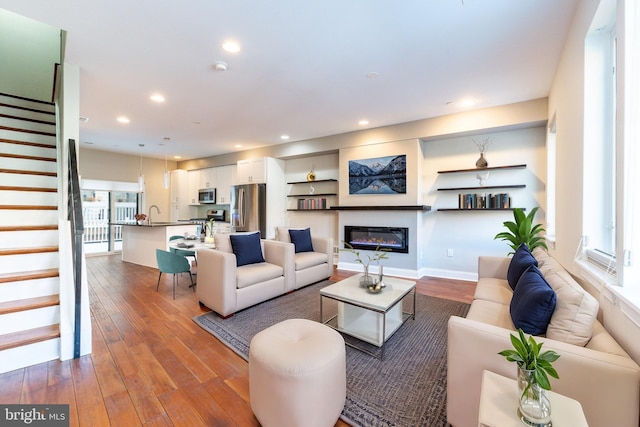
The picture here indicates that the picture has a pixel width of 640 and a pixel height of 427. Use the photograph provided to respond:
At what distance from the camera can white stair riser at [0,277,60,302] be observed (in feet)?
7.18

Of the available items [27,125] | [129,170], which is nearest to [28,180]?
[27,125]

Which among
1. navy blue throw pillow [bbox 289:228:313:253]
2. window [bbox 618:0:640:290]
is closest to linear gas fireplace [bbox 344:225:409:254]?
navy blue throw pillow [bbox 289:228:313:253]

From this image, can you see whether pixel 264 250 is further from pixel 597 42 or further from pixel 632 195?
pixel 597 42

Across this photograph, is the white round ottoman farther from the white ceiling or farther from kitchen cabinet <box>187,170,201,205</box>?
kitchen cabinet <box>187,170,201,205</box>

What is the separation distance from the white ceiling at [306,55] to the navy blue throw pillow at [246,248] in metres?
1.88

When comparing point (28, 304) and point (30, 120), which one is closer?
point (28, 304)

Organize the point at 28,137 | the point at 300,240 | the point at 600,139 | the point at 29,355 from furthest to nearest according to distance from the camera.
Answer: the point at 300,240 < the point at 28,137 < the point at 29,355 < the point at 600,139

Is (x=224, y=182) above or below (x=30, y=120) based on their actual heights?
below

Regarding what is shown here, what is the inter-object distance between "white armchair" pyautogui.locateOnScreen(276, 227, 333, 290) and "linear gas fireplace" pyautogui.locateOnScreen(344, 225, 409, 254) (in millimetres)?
921

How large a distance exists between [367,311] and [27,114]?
512cm

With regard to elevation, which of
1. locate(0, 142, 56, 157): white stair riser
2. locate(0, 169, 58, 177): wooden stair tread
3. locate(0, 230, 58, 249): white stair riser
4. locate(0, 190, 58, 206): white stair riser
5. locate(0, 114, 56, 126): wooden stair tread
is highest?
locate(0, 114, 56, 126): wooden stair tread

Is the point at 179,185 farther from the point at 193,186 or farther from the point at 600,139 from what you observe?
the point at 600,139

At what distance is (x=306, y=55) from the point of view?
100 inches

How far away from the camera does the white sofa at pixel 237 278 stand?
9.15ft
